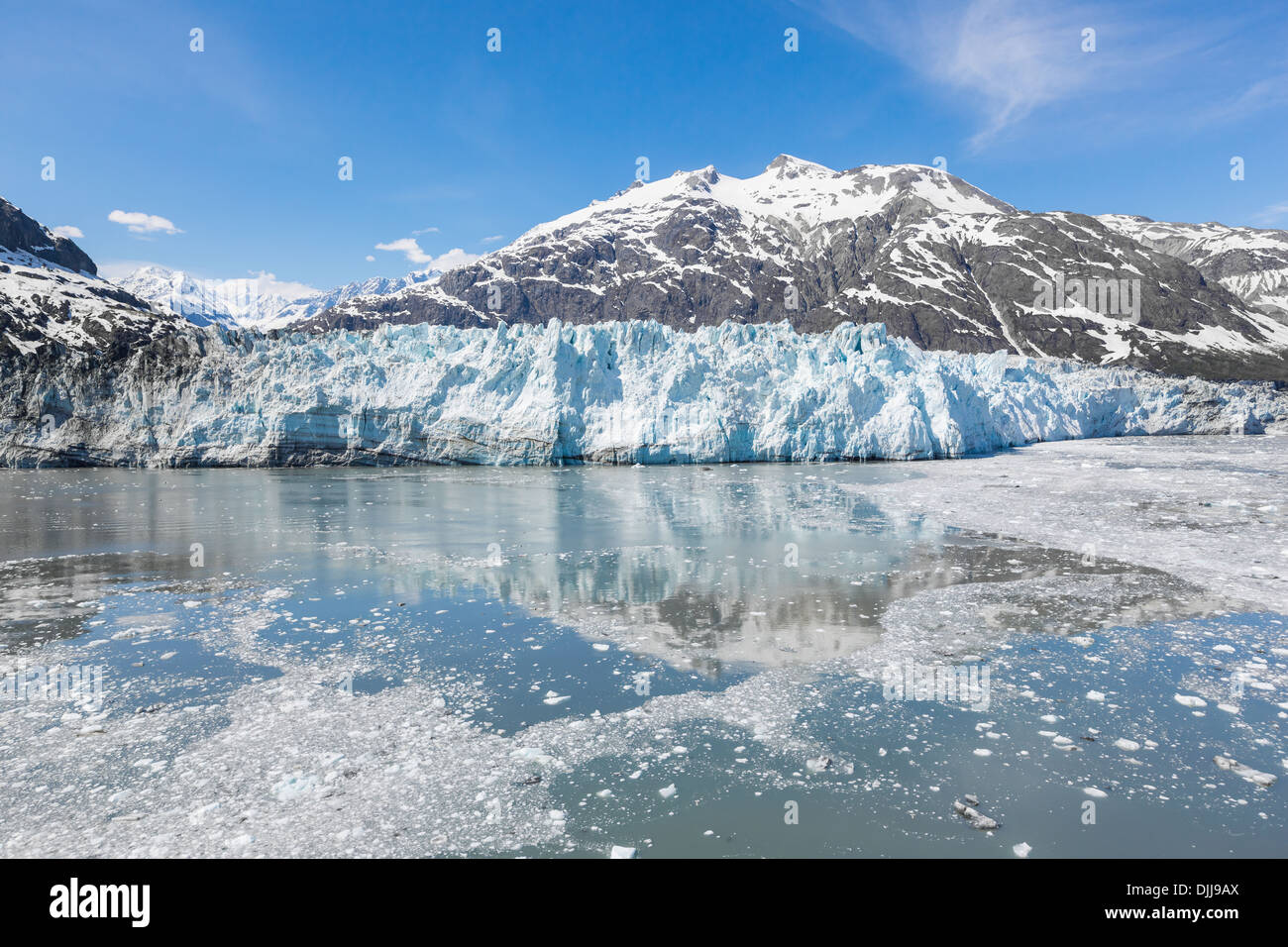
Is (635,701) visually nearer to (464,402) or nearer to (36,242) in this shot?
(464,402)

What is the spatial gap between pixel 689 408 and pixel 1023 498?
14815mm

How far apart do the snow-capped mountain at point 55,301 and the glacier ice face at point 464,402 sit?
35.7 metres

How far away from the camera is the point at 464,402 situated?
30.2 meters

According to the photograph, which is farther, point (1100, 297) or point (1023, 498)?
point (1100, 297)

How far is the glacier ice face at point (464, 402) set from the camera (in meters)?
29.8

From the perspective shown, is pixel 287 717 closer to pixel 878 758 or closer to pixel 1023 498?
pixel 878 758

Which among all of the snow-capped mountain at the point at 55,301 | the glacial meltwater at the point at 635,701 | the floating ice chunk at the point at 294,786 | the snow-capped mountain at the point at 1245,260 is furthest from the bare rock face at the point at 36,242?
→ the snow-capped mountain at the point at 1245,260

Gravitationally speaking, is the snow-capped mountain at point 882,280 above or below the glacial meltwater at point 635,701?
above

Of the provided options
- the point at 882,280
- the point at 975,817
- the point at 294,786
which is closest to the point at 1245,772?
the point at 975,817

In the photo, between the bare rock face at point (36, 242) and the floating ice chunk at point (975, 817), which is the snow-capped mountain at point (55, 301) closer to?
the bare rock face at point (36, 242)

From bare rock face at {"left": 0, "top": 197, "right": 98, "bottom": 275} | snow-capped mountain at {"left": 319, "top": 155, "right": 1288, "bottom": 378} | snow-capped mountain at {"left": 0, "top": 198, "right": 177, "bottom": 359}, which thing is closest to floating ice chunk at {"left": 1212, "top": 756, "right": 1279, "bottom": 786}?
snow-capped mountain at {"left": 0, "top": 198, "right": 177, "bottom": 359}
